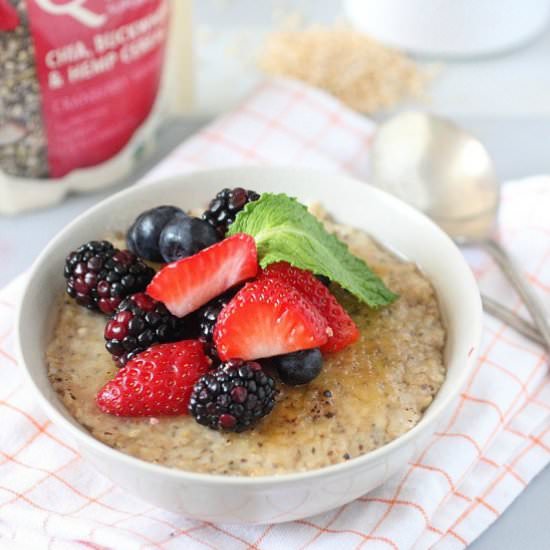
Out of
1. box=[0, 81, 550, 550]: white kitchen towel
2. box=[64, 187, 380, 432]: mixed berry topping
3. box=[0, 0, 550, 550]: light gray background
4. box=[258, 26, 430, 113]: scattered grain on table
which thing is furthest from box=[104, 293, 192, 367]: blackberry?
box=[258, 26, 430, 113]: scattered grain on table

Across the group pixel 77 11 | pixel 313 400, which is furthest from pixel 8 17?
pixel 313 400

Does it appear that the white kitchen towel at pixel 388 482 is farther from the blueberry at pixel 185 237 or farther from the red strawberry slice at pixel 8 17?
the red strawberry slice at pixel 8 17

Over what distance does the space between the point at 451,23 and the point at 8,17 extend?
4.46 feet

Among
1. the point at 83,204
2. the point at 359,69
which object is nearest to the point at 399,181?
the point at 359,69

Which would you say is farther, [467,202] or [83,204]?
[83,204]

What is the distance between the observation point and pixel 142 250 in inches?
65.7

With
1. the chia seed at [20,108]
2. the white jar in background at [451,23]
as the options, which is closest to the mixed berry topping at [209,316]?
the chia seed at [20,108]

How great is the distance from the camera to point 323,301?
151 centimetres

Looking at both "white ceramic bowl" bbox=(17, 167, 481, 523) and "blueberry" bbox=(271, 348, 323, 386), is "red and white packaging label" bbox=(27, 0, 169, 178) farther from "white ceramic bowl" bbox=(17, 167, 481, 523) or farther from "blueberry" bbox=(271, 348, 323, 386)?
"blueberry" bbox=(271, 348, 323, 386)

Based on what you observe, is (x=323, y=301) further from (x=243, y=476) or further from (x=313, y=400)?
(x=243, y=476)

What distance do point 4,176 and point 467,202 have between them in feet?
3.64

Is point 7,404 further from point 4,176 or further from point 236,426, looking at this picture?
point 4,176

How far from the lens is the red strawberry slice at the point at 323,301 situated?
1.51 meters

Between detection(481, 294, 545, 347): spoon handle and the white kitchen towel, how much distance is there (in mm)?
18
